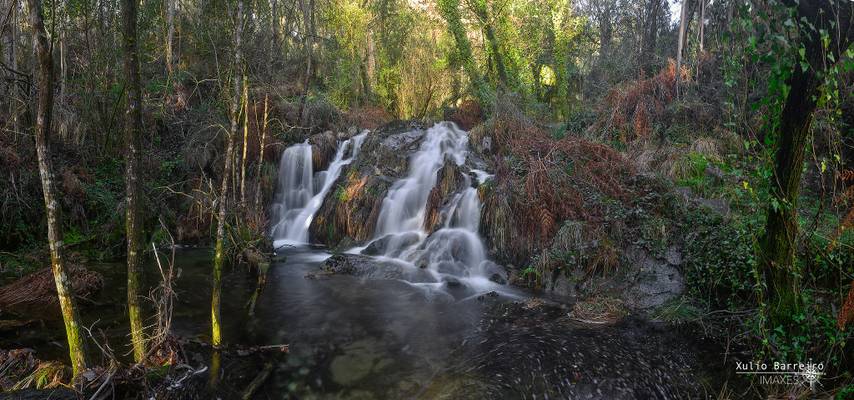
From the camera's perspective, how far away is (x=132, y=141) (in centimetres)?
428

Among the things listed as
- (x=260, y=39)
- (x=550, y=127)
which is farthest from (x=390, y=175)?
(x=260, y=39)

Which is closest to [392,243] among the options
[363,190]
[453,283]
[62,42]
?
[363,190]

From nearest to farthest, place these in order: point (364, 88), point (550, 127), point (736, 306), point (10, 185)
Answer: point (736, 306)
point (10, 185)
point (550, 127)
point (364, 88)

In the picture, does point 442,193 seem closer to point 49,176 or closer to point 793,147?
point 793,147

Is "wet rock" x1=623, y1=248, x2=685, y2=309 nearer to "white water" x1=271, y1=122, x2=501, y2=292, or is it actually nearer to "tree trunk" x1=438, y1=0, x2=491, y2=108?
"white water" x1=271, y1=122, x2=501, y2=292

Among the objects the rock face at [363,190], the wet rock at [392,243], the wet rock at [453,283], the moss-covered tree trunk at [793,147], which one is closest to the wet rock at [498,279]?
the wet rock at [453,283]

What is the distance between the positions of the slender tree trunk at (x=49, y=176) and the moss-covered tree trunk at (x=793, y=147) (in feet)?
20.0

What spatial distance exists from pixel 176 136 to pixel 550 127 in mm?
12299

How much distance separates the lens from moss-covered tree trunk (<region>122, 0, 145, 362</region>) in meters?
4.17

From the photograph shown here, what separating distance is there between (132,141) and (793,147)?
5.99m

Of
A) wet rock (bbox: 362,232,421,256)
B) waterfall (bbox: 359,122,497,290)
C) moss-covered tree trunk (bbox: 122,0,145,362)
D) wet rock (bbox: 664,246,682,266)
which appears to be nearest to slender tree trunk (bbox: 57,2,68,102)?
wet rock (bbox: 362,232,421,256)

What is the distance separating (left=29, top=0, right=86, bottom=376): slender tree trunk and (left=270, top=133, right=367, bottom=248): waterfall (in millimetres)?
8996

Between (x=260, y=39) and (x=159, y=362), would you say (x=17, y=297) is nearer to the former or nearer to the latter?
(x=159, y=362)

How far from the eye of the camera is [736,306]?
6.20 m
